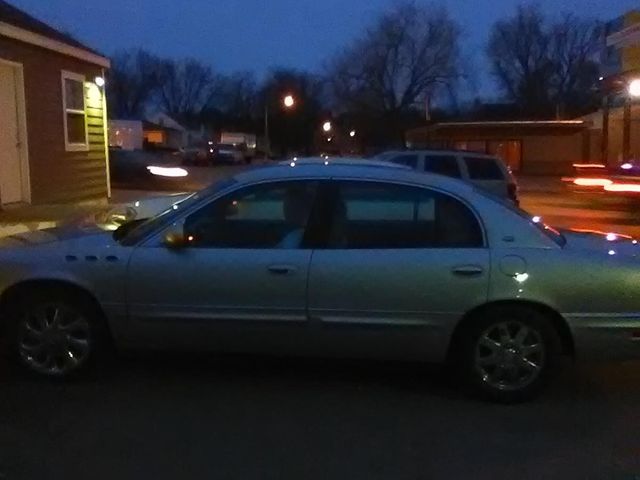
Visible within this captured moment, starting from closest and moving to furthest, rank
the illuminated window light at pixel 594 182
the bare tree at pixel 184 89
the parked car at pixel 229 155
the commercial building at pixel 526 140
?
1. the illuminated window light at pixel 594 182
2. the commercial building at pixel 526 140
3. the parked car at pixel 229 155
4. the bare tree at pixel 184 89

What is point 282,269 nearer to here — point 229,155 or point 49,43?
point 49,43

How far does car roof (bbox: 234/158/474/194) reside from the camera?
665 cm

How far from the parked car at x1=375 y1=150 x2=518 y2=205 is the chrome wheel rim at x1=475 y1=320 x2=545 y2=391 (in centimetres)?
1127

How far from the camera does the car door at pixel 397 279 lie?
6383 mm

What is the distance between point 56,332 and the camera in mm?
6652

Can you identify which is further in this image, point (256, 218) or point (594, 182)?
point (594, 182)

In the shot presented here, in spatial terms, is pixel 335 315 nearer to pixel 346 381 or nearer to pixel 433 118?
pixel 346 381

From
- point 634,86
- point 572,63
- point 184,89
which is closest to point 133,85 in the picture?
point 184,89

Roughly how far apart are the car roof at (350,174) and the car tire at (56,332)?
4.41 feet

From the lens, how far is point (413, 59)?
204 ft

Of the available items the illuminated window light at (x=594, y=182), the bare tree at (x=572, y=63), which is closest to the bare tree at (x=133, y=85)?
the bare tree at (x=572, y=63)

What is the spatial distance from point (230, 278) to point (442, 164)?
11.7m

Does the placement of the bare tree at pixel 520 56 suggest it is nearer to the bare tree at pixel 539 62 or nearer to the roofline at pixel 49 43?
the bare tree at pixel 539 62

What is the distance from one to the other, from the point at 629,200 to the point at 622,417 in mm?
13810
